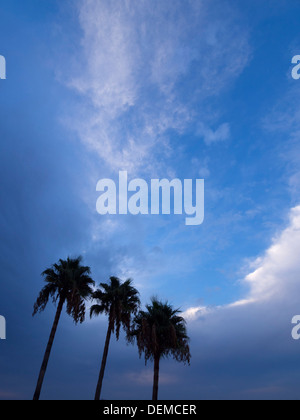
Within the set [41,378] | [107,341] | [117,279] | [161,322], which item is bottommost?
[41,378]

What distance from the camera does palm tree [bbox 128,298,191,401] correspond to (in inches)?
1088

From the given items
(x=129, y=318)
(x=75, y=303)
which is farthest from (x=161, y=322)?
(x=75, y=303)

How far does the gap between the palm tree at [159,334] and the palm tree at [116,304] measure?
1.23 m

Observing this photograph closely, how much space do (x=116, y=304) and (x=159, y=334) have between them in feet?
18.5

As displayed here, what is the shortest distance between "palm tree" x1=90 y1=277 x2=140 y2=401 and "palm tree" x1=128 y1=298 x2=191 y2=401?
4.03 ft

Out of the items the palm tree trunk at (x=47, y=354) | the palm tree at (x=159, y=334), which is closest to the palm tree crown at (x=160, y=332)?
the palm tree at (x=159, y=334)

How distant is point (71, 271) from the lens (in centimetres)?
2938

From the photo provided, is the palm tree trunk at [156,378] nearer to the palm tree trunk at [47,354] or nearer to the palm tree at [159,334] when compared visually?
the palm tree at [159,334]

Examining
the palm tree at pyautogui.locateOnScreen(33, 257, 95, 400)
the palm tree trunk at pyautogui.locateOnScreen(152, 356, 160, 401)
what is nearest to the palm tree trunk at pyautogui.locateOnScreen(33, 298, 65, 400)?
the palm tree at pyautogui.locateOnScreen(33, 257, 95, 400)

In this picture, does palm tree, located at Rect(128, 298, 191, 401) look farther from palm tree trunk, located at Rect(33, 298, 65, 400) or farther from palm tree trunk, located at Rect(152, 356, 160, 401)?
palm tree trunk, located at Rect(33, 298, 65, 400)
